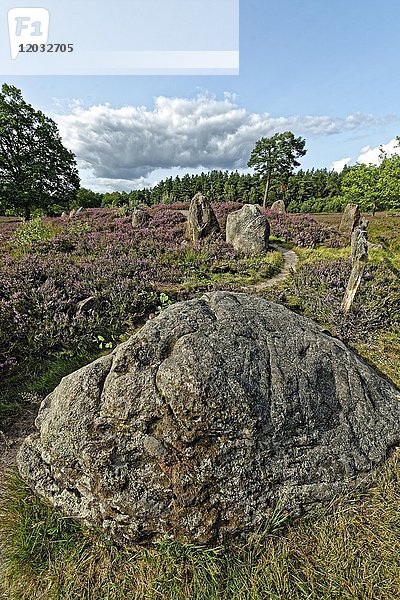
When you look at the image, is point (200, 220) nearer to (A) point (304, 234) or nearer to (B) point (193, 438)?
(A) point (304, 234)

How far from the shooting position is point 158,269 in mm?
9977

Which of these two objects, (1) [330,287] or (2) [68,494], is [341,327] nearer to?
(1) [330,287]

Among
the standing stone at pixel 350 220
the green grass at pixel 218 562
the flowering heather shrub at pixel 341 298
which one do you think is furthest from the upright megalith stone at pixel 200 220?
the green grass at pixel 218 562

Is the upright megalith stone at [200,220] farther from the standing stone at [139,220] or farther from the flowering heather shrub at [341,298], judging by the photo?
the flowering heather shrub at [341,298]

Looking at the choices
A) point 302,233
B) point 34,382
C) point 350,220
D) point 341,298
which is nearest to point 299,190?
point 350,220

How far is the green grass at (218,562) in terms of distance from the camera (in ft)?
7.93

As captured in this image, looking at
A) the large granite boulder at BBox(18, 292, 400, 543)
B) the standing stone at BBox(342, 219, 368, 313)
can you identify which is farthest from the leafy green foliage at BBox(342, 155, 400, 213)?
the large granite boulder at BBox(18, 292, 400, 543)

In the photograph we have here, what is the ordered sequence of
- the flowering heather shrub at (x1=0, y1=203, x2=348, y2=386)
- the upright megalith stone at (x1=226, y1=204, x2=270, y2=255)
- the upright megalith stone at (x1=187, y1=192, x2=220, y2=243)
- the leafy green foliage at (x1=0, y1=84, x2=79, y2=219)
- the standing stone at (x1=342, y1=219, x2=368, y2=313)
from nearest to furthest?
1. the flowering heather shrub at (x1=0, y1=203, x2=348, y2=386)
2. the standing stone at (x1=342, y1=219, x2=368, y2=313)
3. the upright megalith stone at (x1=226, y1=204, x2=270, y2=255)
4. the upright megalith stone at (x1=187, y1=192, x2=220, y2=243)
5. the leafy green foliage at (x1=0, y1=84, x2=79, y2=219)

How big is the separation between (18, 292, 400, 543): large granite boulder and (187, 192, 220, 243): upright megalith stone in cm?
1241

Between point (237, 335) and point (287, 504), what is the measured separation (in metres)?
1.59

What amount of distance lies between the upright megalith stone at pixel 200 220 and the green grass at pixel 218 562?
13249 mm

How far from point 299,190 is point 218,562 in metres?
76.4

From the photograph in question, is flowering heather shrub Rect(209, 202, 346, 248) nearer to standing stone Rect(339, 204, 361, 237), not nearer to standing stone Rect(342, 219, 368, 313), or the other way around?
standing stone Rect(339, 204, 361, 237)

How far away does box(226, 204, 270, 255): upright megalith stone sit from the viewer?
13.3m
